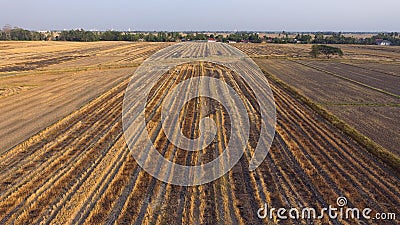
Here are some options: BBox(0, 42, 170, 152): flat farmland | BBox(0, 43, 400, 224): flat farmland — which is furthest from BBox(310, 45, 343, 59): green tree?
BBox(0, 43, 400, 224): flat farmland

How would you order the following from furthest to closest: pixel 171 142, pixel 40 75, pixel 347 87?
1. pixel 40 75
2. pixel 347 87
3. pixel 171 142

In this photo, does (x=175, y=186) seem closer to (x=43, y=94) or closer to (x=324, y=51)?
(x=43, y=94)

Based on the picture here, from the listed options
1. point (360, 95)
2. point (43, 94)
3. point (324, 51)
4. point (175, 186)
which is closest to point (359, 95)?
point (360, 95)

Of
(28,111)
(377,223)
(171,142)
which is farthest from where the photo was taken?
(28,111)

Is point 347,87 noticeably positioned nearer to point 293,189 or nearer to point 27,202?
point 293,189

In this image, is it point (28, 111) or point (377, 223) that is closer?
point (377, 223)

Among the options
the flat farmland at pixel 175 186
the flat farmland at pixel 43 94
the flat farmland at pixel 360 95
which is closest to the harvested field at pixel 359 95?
the flat farmland at pixel 360 95

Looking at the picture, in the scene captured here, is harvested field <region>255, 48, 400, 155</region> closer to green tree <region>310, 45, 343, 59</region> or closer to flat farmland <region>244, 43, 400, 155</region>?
flat farmland <region>244, 43, 400, 155</region>

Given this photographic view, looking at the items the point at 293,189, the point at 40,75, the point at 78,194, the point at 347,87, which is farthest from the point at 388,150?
the point at 40,75

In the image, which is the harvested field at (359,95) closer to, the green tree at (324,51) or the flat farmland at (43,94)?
the flat farmland at (43,94)
